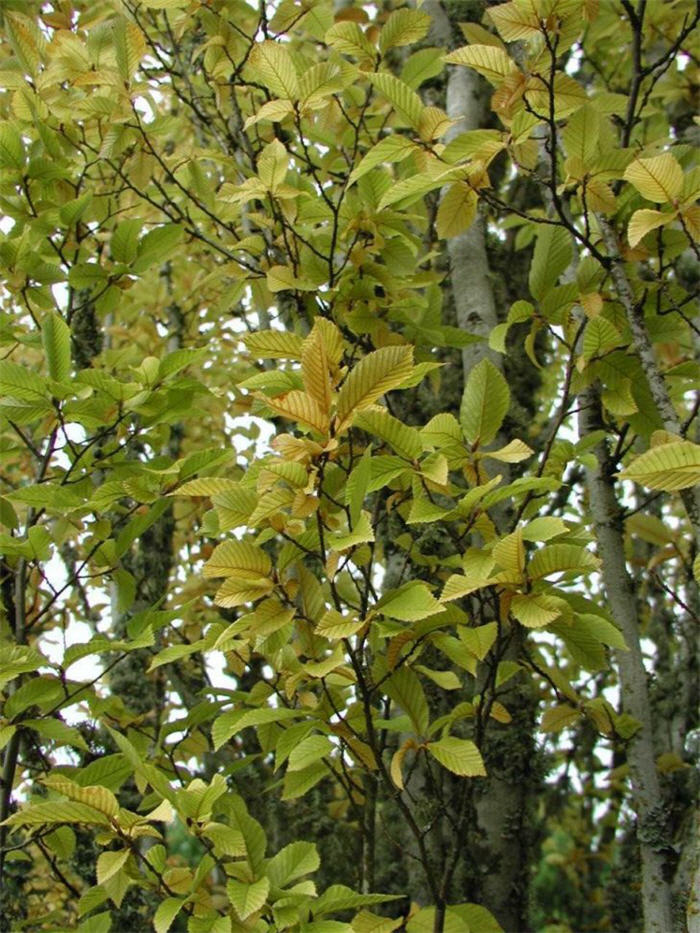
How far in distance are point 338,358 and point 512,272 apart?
2453mm

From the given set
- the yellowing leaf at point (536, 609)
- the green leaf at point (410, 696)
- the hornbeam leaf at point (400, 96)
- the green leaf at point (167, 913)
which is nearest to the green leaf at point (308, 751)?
the green leaf at point (410, 696)

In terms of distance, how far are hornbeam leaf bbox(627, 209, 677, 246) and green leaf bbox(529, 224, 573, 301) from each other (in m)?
0.39

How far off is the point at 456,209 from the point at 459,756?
1.11m

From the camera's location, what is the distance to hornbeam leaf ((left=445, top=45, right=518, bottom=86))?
5.88 feet

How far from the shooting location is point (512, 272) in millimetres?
3850

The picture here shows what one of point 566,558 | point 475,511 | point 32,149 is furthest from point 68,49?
point 566,558

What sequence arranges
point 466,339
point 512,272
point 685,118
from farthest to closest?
point 512,272 < point 685,118 < point 466,339

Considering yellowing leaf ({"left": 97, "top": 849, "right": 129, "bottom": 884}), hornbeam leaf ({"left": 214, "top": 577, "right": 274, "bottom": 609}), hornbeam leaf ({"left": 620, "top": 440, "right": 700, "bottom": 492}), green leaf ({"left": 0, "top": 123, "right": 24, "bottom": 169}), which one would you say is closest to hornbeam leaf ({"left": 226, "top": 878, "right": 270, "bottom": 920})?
yellowing leaf ({"left": 97, "top": 849, "right": 129, "bottom": 884})

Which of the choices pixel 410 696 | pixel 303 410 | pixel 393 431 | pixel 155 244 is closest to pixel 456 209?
pixel 393 431

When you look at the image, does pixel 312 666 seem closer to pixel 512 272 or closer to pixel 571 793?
pixel 512 272

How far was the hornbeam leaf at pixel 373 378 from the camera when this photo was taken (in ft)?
4.87

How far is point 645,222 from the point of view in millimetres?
1630

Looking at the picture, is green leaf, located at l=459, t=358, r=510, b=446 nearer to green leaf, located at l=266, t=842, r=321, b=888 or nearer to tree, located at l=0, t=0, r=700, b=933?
tree, located at l=0, t=0, r=700, b=933

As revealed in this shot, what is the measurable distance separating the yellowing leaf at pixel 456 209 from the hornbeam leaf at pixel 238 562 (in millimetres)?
826
